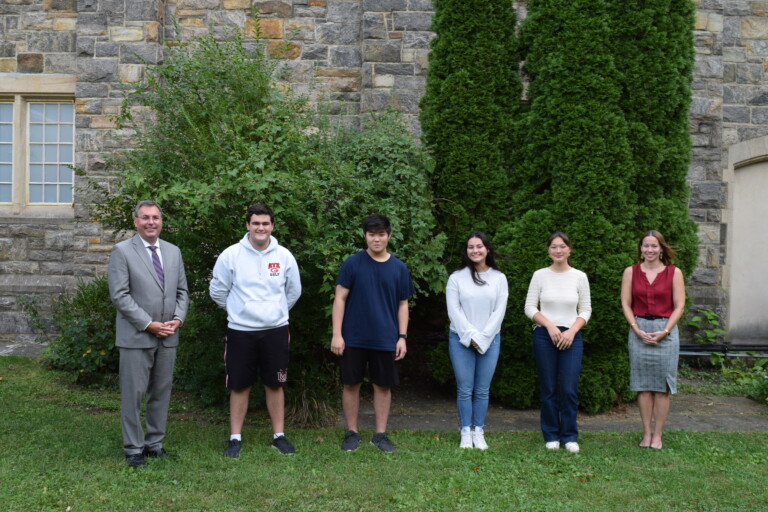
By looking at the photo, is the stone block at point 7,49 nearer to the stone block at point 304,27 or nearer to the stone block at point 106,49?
the stone block at point 106,49

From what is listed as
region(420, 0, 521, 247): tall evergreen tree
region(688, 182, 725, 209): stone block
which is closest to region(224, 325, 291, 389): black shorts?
region(420, 0, 521, 247): tall evergreen tree

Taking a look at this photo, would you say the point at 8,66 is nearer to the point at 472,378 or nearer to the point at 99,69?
the point at 99,69

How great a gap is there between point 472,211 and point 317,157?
6.03 feet

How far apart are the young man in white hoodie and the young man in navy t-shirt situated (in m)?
0.41

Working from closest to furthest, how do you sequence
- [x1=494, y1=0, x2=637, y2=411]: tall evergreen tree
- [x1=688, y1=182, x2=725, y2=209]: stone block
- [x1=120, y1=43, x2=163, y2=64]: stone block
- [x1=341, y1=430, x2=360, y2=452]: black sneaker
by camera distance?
[x1=341, y1=430, x2=360, y2=452]: black sneaker, [x1=494, y1=0, x2=637, y2=411]: tall evergreen tree, [x1=120, y1=43, x2=163, y2=64]: stone block, [x1=688, y1=182, x2=725, y2=209]: stone block

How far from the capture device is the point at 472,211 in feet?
20.8

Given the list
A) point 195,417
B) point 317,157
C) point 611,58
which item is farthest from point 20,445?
point 611,58

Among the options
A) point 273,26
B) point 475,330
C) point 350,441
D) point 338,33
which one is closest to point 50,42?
point 273,26

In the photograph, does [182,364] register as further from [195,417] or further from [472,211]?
[472,211]

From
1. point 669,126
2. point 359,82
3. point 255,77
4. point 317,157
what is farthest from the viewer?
point 359,82

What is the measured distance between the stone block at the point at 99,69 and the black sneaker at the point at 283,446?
20.0 feet

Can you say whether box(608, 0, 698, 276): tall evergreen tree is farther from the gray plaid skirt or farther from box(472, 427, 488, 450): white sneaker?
box(472, 427, 488, 450): white sneaker

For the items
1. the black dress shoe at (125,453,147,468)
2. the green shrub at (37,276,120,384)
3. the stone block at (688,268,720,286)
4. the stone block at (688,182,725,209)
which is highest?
the stone block at (688,182,725,209)

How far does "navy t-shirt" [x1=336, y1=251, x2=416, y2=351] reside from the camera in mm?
4879
